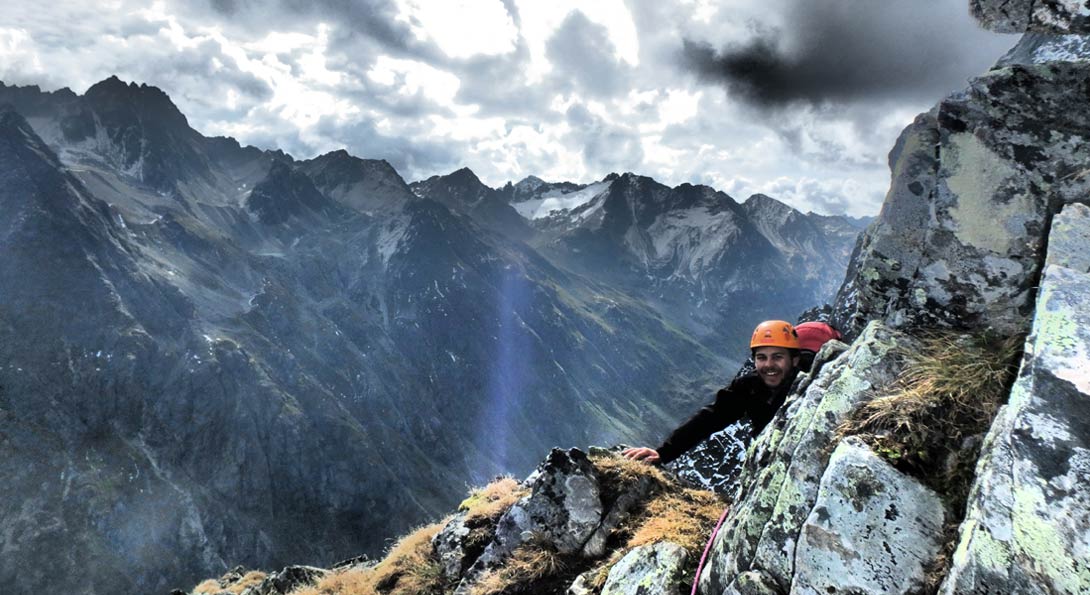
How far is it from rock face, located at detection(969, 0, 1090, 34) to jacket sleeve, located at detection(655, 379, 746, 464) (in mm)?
6663

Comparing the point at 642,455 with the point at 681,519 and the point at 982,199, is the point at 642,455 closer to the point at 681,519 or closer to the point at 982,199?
the point at 681,519

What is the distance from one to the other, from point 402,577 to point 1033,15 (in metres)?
16.5

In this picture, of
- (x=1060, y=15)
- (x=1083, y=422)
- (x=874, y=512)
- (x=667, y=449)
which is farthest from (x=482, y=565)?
(x=1060, y=15)

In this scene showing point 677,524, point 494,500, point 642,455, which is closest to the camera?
point 677,524

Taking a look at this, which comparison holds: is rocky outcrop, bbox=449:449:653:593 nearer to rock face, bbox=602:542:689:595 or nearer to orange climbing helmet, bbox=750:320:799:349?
rock face, bbox=602:542:689:595

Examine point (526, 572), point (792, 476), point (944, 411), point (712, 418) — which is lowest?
point (526, 572)

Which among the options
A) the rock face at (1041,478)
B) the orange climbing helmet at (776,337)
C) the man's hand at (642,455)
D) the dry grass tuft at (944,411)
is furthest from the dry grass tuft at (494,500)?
the rock face at (1041,478)

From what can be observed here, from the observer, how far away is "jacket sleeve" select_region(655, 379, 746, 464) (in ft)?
34.7

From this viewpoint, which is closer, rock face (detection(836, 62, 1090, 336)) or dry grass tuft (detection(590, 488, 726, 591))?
rock face (detection(836, 62, 1090, 336))

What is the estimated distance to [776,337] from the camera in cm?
1005

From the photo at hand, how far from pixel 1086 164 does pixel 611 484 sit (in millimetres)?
9798

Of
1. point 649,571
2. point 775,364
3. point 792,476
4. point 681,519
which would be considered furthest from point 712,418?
point 792,476

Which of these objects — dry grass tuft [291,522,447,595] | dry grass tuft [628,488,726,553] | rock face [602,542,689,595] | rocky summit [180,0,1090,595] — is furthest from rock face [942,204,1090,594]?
dry grass tuft [291,522,447,595]

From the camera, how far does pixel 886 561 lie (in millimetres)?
5254
